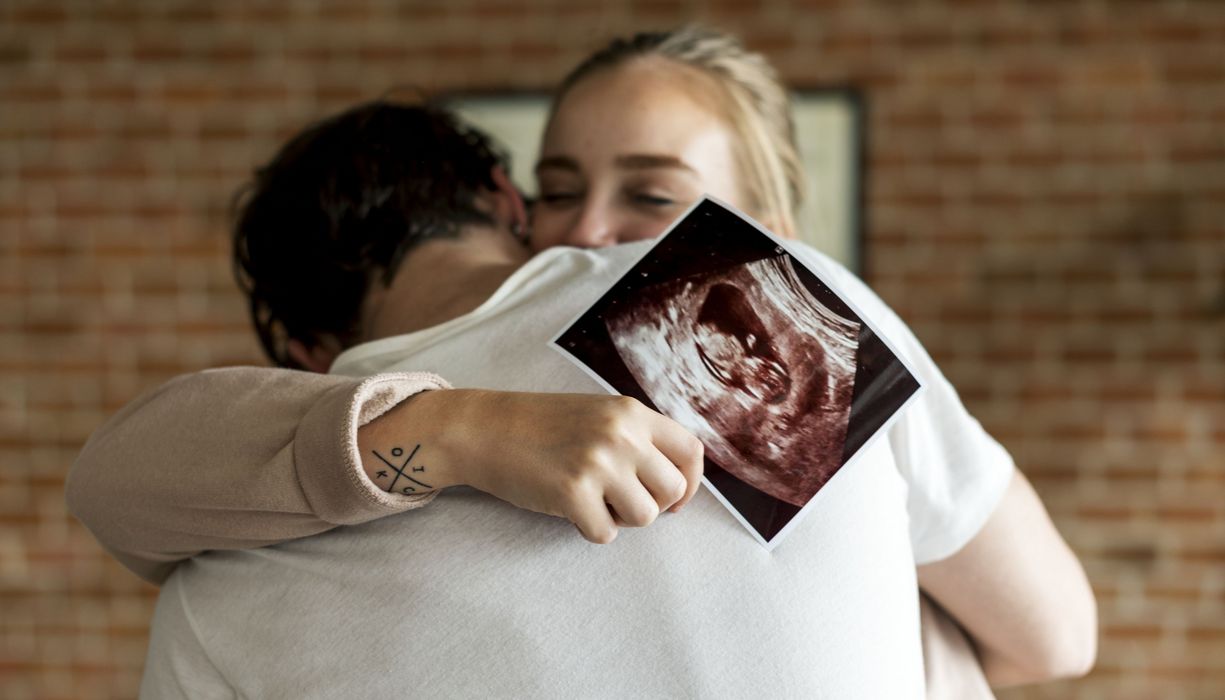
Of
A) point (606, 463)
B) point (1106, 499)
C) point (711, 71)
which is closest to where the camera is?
point (606, 463)

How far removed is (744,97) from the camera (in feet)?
4.68

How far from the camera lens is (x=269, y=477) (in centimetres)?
77

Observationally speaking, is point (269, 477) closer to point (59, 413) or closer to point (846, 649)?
point (846, 649)

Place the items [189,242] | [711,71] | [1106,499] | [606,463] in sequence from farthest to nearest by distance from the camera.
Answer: [189,242] → [1106,499] → [711,71] → [606,463]

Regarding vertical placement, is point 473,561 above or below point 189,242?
above

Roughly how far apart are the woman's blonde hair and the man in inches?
19.9

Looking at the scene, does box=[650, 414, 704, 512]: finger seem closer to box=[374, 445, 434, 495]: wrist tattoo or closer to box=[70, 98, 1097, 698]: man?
box=[70, 98, 1097, 698]: man

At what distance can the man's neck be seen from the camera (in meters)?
0.95

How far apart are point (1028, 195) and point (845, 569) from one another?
2.37 metres

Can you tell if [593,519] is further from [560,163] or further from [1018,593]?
[560,163]

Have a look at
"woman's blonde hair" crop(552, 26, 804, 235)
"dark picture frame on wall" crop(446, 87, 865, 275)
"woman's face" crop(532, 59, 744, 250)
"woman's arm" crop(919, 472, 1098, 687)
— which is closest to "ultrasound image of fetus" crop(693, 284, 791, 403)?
"woman's arm" crop(919, 472, 1098, 687)

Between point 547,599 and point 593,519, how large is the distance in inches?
3.1

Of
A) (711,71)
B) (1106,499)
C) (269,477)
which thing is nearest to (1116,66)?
(1106,499)

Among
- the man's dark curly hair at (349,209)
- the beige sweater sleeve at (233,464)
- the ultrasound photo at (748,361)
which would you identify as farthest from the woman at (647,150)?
the ultrasound photo at (748,361)
